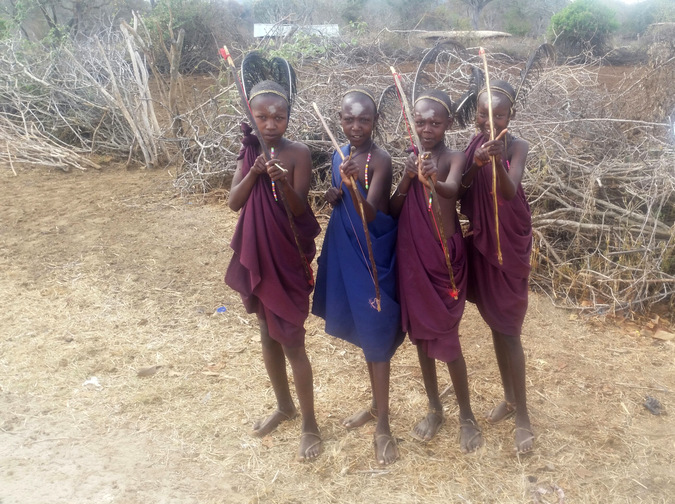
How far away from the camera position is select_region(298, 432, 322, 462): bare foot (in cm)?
253

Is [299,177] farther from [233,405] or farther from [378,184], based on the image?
[233,405]

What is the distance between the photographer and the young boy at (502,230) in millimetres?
2230

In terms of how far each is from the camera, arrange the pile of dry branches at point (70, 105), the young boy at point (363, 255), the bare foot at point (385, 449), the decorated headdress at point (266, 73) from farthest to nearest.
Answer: the pile of dry branches at point (70, 105), the bare foot at point (385, 449), the decorated headdress at point (266, 73), the young boy at point (363, 255)

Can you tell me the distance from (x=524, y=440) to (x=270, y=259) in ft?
4.77

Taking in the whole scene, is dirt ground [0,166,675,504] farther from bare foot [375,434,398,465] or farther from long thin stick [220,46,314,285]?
long thin stick [220,46,314,285]

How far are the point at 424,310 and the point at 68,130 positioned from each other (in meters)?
8.62

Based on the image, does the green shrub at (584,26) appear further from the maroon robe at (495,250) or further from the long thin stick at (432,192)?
the long thin stick at (432,192)

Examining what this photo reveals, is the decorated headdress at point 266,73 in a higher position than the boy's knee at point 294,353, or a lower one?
higher

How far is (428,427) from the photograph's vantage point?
8.72ft

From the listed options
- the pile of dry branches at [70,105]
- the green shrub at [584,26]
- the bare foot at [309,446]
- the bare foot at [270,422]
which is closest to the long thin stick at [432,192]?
the bare foot at [309,446]

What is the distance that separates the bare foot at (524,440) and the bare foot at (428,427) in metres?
0.38

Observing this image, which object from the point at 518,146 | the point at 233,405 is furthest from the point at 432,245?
the point at 233,405

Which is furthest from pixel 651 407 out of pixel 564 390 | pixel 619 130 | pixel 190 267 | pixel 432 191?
pixel 190 267

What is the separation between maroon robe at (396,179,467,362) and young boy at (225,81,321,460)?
42 centimetres
